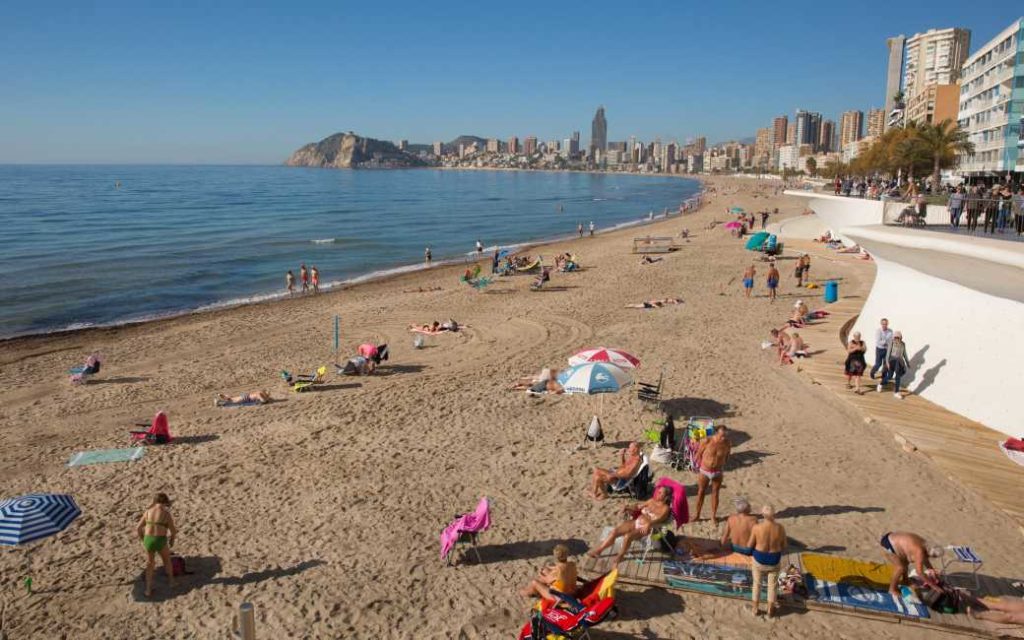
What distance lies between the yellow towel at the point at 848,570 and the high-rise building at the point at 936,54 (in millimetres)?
155552

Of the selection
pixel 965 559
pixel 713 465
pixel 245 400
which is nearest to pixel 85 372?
pixel 245 400

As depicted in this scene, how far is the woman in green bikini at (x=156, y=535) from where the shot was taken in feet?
22.4

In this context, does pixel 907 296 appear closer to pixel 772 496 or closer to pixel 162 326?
pixel 772 496

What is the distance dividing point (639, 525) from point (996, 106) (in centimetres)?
5108

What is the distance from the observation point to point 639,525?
6844 millimetres

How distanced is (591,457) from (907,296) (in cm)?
751

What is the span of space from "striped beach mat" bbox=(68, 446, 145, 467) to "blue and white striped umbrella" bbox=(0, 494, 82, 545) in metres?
3.20

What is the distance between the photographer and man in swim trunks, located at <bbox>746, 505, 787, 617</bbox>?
5.82 meters

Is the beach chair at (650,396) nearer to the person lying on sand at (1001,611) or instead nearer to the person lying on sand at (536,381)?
the person lying on sand at (536,381)

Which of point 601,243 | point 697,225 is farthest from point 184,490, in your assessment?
point 697,225

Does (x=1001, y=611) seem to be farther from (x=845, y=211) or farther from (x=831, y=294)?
(x=845, y=211)

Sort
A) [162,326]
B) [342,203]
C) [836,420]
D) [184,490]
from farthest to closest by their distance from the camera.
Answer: [342,203], [162,326], [836,420], [184,490]

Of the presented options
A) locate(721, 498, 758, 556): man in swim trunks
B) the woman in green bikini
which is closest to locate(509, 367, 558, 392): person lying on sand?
locate(721, 498, 758, 556): man in swim trunks

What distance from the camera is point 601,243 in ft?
133
